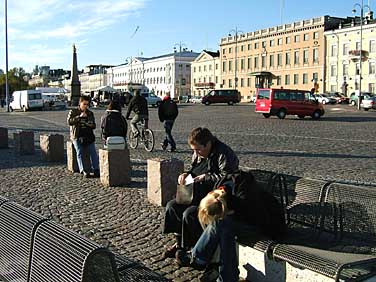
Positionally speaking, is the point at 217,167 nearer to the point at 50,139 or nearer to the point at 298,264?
the point at 298,264

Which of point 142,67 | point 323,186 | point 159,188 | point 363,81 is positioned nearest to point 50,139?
point 159,188

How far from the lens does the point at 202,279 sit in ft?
15.8

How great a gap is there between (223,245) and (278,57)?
10231 centimetres

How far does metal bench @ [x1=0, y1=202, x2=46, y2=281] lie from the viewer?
13.4 ft

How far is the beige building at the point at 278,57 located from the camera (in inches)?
3661

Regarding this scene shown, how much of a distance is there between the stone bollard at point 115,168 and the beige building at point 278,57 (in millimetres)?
76411

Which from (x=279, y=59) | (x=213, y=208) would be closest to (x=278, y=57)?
(x=279, y=59)

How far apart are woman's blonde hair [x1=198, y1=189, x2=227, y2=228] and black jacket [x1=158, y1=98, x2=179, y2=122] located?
36.4ft

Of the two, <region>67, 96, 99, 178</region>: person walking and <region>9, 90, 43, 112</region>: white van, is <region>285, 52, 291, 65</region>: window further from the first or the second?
<region>67, 96, 99, 178</region>: person walking

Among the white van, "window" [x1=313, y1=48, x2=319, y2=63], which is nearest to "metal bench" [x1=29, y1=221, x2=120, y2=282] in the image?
the white van

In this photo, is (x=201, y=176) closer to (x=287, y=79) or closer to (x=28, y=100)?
(x=28, y=100)

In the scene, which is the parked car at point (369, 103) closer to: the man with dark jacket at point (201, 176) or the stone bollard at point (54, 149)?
the stone bollard at point (54, 149)

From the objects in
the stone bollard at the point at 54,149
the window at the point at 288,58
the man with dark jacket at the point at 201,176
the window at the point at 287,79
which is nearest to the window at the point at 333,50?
the window at the point at 288,58

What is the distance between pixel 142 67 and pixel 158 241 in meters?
150
